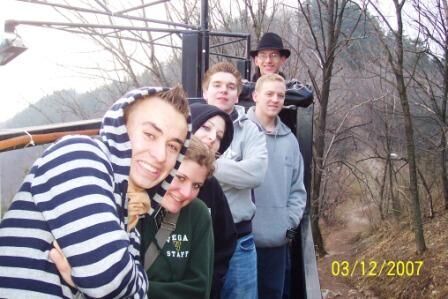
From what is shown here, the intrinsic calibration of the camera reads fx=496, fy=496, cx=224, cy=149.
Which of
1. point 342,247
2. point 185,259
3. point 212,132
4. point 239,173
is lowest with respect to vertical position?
point 342,247

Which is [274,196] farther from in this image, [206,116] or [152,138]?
[152,138]

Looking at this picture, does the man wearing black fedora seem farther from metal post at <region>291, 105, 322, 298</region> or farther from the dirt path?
the dirt path

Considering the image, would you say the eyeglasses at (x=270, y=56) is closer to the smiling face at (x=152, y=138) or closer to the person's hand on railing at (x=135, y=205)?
the smiling face at (x=152, y=138)

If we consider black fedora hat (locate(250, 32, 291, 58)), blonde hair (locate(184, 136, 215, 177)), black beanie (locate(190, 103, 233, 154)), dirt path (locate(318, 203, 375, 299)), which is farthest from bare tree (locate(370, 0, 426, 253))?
blonde hair (locate(184, 136, 215, 177))

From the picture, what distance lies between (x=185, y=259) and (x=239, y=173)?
893mm

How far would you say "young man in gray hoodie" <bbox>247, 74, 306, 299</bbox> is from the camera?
2912 millimetres

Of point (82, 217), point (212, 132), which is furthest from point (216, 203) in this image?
point (82, 217)

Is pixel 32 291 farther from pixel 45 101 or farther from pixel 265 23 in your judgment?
pixel 45 101

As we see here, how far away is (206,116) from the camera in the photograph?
2072mm

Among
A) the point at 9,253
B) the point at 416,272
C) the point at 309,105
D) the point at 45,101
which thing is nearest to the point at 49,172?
the point at 9,253

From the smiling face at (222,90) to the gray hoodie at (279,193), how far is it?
43 centimetres

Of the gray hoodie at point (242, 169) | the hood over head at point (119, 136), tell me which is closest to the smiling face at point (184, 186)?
the hood over head at point (119, 136)

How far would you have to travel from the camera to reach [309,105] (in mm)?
3654
